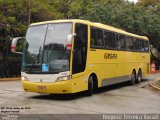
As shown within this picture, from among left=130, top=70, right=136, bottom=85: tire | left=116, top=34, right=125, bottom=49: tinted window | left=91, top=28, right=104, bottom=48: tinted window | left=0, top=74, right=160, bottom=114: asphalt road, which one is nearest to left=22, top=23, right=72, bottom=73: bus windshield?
left=0, top=74, right=160, bottom=114: asphalt road

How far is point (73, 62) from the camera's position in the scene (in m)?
15.1

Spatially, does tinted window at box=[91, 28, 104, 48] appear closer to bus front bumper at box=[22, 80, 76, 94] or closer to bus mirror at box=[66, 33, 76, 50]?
bus mirror at box=[66, 33, 76, 50]

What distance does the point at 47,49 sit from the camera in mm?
15109

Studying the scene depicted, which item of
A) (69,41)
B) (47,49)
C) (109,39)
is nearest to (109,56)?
(109,39)

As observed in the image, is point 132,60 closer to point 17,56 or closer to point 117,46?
point 117,46

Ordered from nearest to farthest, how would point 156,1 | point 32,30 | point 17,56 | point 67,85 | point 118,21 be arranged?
point 67,85, point 32,30, point 17,56, point 118,21, point 156,1

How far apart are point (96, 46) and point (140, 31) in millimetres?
27466

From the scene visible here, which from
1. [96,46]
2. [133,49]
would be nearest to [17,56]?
[133,49]

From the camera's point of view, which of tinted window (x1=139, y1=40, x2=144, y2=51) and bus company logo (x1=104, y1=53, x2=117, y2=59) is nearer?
bus company logo (x1=104, y1=53, x2=117, y2=59)

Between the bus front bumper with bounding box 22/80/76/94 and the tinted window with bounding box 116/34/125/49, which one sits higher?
the tinted window with bounding box 116/34/125/49

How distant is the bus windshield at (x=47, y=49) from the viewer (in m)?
14.9

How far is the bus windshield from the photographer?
48.8 feet

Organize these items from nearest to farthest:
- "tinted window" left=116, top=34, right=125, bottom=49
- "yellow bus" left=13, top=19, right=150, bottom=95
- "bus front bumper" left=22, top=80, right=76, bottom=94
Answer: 1. "bus front bumper" left=22, top=80, right=76, bottom=94
2. "yellow bus" left=13, top=19, right=150, bottom=95
3. "tinted window" left=116, top=34, right=125, bottom=49

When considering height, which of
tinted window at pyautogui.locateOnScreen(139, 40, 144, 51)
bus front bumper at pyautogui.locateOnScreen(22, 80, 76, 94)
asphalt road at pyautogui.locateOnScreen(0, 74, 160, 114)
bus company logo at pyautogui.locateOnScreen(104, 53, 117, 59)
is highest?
tinted window at pyautogui.locateOnScreen(139, 40, 144, 51)
